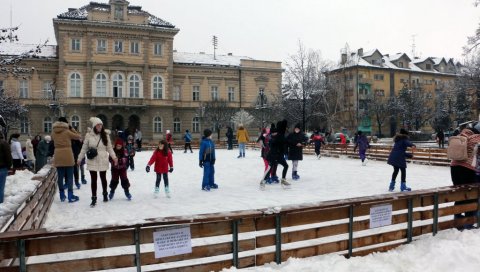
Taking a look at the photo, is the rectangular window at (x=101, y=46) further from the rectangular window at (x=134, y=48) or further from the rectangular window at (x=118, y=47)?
the rectangular window at (x=134, y=48)

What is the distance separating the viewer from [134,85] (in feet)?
170

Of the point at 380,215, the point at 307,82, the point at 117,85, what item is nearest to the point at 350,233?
the point at 380,215

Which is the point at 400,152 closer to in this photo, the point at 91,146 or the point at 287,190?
the point at 287,190

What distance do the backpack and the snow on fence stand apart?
54cm

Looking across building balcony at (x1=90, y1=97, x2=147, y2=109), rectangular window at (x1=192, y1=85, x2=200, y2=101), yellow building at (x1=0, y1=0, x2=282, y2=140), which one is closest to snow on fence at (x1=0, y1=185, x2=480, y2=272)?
yellow building at (x1=0, y1=0, x2=282, y2=140)

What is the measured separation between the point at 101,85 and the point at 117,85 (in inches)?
71.9

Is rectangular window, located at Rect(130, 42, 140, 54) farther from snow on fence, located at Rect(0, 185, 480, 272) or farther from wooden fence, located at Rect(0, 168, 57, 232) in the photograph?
snow on fence, located at Rect(0, 185, 480, 272)

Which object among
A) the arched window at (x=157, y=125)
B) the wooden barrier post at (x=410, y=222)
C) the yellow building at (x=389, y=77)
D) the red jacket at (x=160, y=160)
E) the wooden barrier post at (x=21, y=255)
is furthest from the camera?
the yellow building at (x=389, y=77)

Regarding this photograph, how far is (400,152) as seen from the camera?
11836mm

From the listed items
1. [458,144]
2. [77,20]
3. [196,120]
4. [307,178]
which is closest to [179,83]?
[196,120]

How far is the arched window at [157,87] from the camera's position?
52.8 m

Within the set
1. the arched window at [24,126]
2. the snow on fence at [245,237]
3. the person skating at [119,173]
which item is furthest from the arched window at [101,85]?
the snow on fence at [245,237]

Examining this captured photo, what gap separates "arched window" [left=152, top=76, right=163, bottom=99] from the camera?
52.8 metres

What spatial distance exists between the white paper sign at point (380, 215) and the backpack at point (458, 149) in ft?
7.20
